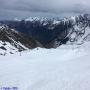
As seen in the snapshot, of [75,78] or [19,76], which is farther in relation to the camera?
[19,76]

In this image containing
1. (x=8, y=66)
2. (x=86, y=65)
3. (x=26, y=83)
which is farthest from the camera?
(x=8, y=66)

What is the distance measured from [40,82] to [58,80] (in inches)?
47.4

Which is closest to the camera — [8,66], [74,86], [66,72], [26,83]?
[74,86]

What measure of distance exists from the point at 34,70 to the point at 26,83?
3.49 metres

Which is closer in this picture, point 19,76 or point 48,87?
point 48,87

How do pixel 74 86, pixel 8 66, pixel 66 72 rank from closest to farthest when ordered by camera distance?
pixel 74 86 → pixel 66 72 → pixel 8 66

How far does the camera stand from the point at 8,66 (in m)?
20.7

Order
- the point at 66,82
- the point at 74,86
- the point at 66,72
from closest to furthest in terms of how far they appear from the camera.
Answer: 1. the point at 74,86
2. the point at 66,82
3. the point at 66,72

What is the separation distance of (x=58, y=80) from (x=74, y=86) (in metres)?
1.74

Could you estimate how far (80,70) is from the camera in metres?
16.2

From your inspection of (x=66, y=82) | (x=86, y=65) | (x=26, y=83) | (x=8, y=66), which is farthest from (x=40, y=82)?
(x=8, y=66)

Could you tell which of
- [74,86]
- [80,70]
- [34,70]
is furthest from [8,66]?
[74,86]

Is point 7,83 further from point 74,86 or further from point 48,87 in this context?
point 74,86

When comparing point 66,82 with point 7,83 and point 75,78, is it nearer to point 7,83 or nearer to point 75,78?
point 75,78
